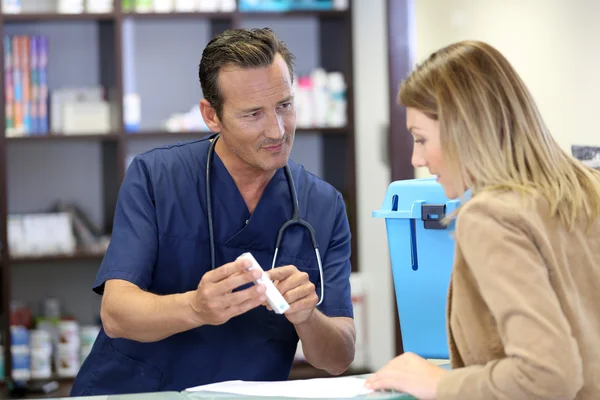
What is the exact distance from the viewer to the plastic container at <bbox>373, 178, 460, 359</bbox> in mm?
1531

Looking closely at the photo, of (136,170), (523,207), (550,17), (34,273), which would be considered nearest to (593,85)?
(550,17)

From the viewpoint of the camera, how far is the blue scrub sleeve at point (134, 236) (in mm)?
1650

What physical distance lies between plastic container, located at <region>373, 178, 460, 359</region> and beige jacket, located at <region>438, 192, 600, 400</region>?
0.40m

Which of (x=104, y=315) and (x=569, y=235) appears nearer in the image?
(x=569, y=235)

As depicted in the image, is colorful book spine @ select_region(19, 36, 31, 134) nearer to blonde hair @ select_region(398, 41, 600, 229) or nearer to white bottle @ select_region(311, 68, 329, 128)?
white bottle @ select_region(311, 68, 329, 128)

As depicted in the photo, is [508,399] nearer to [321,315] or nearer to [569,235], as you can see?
[569,235]

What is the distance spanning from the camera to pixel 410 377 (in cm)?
114

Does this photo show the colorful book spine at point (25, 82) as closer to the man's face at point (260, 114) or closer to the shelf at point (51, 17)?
the shelf at point (51, 17)

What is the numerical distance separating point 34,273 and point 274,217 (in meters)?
2.65

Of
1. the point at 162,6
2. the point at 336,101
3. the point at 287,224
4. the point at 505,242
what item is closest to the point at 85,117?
the point at 162,6

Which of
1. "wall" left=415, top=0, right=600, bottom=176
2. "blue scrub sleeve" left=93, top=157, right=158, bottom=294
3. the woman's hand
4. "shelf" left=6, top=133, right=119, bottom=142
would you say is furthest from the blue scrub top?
Result: "shelf" left=6, top=133, right=119, bottom=142

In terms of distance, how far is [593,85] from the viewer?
2414 mm

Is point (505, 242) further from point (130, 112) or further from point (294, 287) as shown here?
point (130, 112)

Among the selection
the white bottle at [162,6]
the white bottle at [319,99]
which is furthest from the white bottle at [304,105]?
the white bottle at [162,6]
